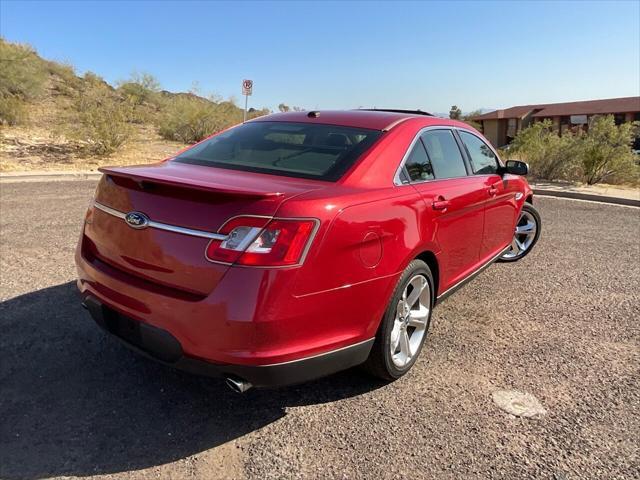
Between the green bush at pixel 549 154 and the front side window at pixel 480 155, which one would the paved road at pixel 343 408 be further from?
the green bush at pixel 549 154

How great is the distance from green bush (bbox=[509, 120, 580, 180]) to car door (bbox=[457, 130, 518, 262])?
10.3m

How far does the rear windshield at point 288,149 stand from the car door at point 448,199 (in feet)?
1.35

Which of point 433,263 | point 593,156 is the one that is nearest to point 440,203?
point 433,263

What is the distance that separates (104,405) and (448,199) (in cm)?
246

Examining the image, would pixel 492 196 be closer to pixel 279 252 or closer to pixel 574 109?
pixel 279 252

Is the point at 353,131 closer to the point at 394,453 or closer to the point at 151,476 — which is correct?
the point at 394,453

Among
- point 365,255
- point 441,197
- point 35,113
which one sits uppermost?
point 35,113

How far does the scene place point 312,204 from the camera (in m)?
2.26

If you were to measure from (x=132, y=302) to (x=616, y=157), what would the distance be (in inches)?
562

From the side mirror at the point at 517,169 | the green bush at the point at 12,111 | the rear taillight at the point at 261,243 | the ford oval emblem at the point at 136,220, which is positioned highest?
the green bush at the point at 12,111

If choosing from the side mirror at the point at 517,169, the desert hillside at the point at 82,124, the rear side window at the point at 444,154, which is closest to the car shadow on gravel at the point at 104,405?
the rear side window at the point at 444,154

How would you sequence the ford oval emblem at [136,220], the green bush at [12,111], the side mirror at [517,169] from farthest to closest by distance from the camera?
the green bush at [12,111] → the side mirror at [517,169] → the ford oval emblem at [136,220]

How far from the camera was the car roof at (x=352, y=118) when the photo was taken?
130 inches

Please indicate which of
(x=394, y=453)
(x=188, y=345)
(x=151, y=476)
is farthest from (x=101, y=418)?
(x=394, y=453)
